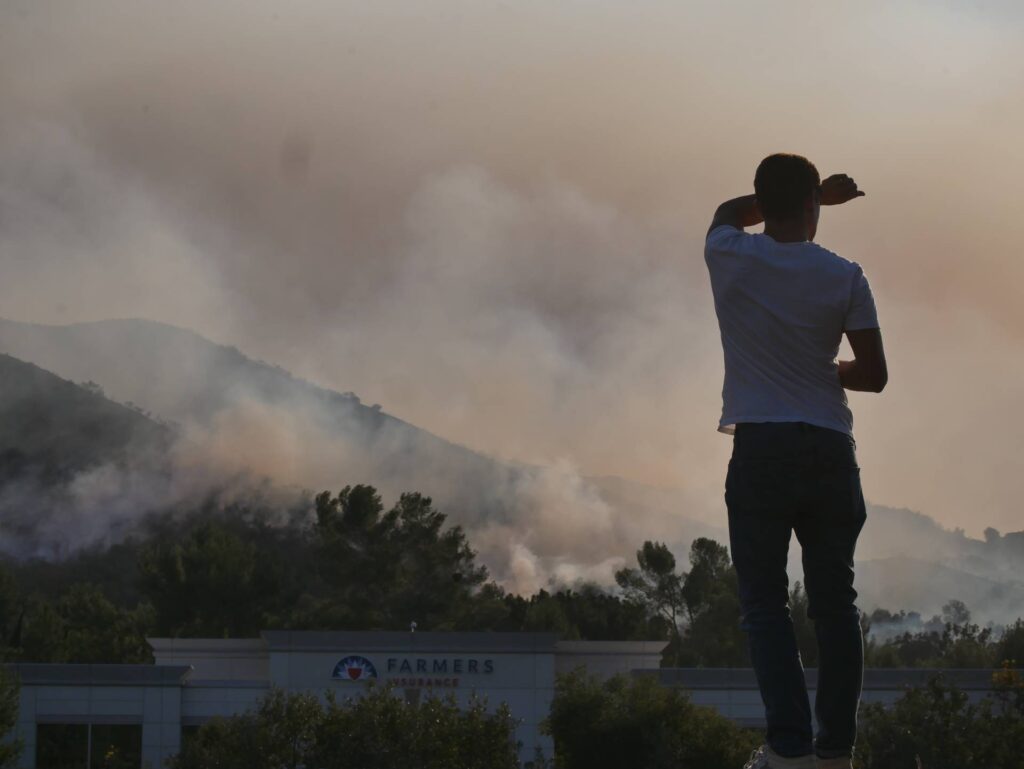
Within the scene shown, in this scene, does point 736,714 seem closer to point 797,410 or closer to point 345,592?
point 345,592

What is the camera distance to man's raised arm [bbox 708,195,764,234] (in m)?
6.55

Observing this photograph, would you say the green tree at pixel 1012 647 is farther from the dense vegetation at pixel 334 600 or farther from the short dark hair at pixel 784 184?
the short dark hair at pixel 784 184

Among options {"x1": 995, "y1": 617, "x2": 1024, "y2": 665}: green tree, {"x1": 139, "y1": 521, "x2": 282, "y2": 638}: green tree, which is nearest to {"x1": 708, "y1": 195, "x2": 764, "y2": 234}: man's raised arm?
{"x1": 139, "y1": 521, "x2": 282, "y2": 638}: green tree

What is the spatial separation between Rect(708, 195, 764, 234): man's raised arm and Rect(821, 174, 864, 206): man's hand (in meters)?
0.27

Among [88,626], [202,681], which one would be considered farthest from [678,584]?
[202,681]

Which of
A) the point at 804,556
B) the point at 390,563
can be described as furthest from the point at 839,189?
the point at 390,563

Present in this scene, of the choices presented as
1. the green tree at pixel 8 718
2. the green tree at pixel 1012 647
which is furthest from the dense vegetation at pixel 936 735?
the green tree at pixel 1012 647

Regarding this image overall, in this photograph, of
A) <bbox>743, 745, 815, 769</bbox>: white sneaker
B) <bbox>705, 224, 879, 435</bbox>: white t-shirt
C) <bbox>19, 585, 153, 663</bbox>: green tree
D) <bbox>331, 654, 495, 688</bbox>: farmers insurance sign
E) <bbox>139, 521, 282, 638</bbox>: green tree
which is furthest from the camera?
<bbox>139, 521, 282, 638</bbox>: green tree

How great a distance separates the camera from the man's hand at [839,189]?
257 inches

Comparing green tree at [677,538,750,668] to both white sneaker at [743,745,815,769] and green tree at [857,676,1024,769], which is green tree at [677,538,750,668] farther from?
white sneaker at [743,745,815,769]

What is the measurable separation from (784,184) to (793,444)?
3.52ft

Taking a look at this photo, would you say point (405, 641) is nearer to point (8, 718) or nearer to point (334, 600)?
point (8, 718)

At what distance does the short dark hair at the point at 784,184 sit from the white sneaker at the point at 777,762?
80.9 inches

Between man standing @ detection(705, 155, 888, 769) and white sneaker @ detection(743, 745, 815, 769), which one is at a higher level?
man standing @ detection(705, 155, 888, 769)
